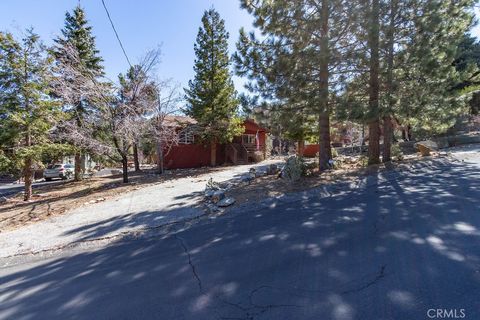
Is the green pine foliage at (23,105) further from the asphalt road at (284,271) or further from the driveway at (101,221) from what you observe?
the asphalt road at (284,271)

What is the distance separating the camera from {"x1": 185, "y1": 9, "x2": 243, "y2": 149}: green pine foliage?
17.9 m

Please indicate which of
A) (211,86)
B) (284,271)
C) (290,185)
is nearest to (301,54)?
(290,185)

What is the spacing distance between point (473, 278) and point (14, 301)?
17.2 feet

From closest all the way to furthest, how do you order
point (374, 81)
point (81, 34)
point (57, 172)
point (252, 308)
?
1. point (252, 308)
2. point (374, 81)
3. point (81, 34)
4. point (57, 172)

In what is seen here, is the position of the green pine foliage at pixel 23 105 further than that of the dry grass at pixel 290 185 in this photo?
Yes

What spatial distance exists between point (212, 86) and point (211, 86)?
9cm

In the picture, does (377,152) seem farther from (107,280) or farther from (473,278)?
(107,280)

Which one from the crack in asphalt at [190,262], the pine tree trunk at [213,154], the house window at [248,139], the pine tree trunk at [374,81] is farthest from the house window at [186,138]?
the crack in asphalt at [190,262]

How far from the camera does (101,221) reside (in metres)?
6.64

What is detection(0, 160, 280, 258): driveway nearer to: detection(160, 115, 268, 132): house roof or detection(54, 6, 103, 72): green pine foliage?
detection(160, 115, 268, 132): house roof

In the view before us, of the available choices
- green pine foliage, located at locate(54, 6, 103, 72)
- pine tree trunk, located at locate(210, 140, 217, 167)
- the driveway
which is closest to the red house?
pine tree trunk, located at locate(210, 140, 217, 167)

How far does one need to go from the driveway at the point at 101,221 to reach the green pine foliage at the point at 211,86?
32.4 ft

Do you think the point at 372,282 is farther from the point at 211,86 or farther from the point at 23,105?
the point at 211,86

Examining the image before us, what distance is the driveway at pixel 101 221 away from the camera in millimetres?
5590
